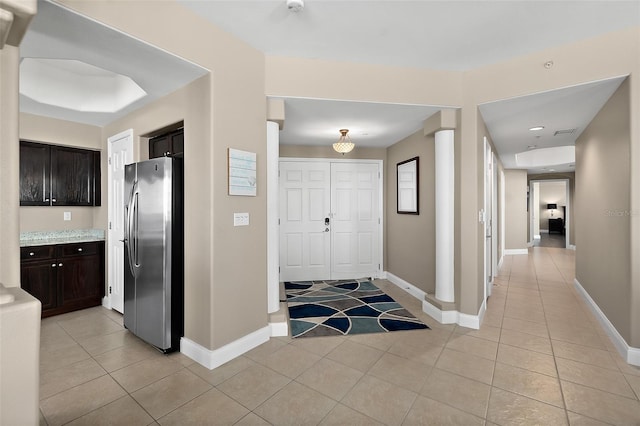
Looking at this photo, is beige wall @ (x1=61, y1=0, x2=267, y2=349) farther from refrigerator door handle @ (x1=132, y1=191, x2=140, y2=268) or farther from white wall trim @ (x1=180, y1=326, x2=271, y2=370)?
refrigerator door handle @ (x1=132, y1=191, x2=140, y2=268)

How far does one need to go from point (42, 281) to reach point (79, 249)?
482 mm

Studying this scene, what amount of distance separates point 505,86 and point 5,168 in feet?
12.8

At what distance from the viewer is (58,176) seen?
3.79 meters

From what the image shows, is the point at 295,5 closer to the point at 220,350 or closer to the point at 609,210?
the point at 220,350

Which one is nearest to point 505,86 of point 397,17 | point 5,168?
point 397,17

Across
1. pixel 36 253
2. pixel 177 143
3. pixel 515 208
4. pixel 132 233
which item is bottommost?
pixel 36 253

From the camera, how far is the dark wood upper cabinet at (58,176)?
356cm

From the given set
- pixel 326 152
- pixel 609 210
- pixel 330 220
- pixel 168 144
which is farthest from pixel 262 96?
pixel 609 210

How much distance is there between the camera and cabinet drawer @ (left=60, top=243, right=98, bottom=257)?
3.60 meters

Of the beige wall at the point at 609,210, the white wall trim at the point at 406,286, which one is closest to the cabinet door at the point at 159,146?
the white wall trim at the point at 406,286

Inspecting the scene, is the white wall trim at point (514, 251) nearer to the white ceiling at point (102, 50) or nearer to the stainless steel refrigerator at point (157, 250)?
the stainless steel refrigerator at point (157, 250)

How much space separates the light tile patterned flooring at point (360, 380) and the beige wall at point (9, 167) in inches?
42.9

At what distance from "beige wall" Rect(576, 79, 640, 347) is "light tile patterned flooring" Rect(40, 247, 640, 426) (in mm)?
472

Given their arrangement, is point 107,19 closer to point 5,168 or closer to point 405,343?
point 5,168
